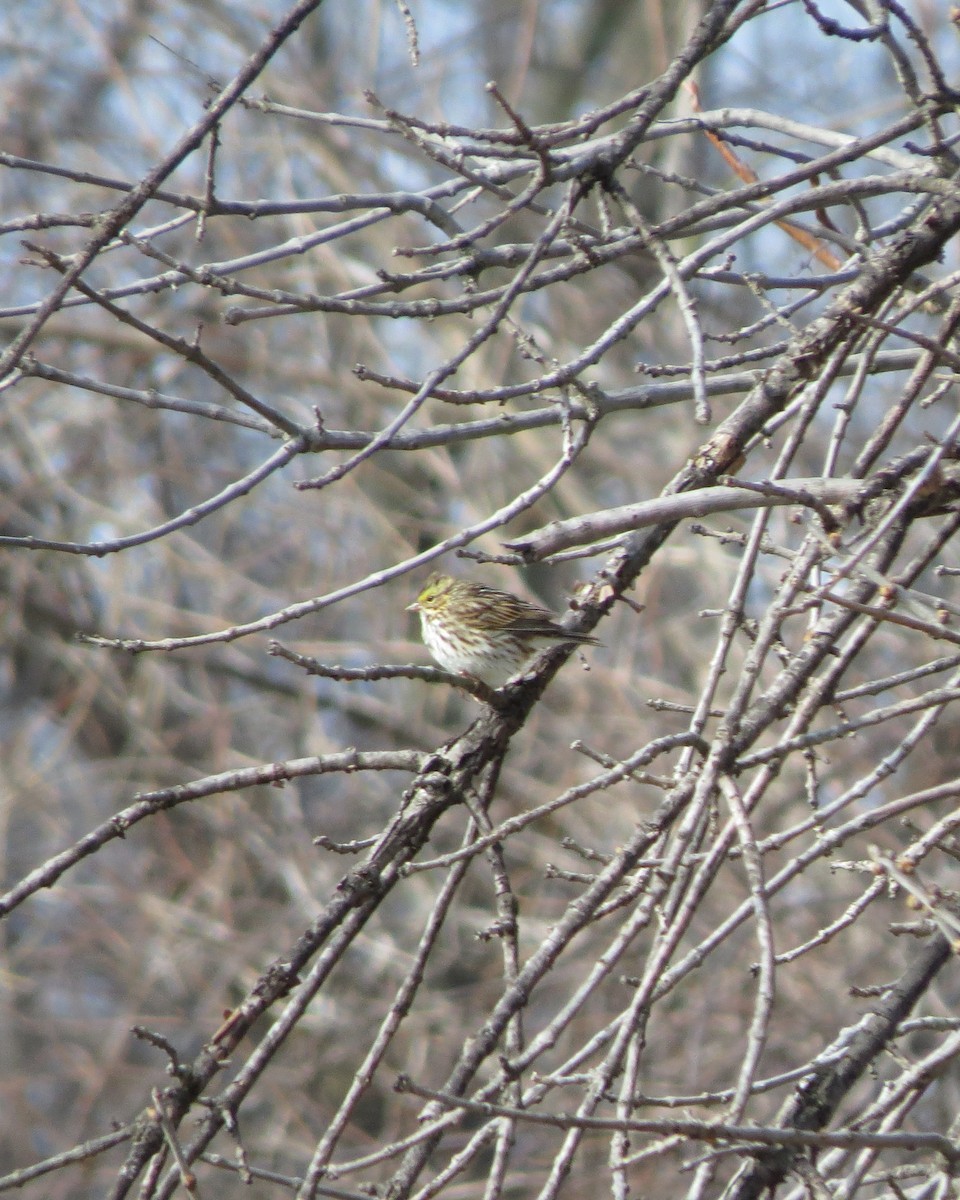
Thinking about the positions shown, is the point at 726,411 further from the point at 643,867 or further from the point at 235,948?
the point at 643,867

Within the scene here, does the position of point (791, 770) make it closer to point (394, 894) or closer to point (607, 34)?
point (394, 894)

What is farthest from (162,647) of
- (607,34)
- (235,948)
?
(607,34)

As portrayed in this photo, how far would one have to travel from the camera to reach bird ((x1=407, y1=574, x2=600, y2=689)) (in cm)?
639

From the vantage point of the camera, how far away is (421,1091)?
5.75 feet

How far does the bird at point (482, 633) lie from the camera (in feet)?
21.0

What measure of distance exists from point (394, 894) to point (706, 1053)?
3000mm

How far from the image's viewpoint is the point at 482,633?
6.45 metres

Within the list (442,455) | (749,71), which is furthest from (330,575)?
(749,71)

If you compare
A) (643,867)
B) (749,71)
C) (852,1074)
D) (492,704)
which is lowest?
(852,1074)

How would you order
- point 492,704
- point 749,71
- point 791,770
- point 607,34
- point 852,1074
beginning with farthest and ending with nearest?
point 607,34 < point 749,71 < point 791,770 < point 492,704 < point 852,1074

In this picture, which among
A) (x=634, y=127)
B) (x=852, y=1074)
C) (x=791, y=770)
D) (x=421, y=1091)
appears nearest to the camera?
(x=421, y=1091)

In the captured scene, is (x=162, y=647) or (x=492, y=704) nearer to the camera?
(x=162, y=647)

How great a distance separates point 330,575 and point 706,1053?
375 centimetres

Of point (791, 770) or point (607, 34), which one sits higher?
point (607, 34)
